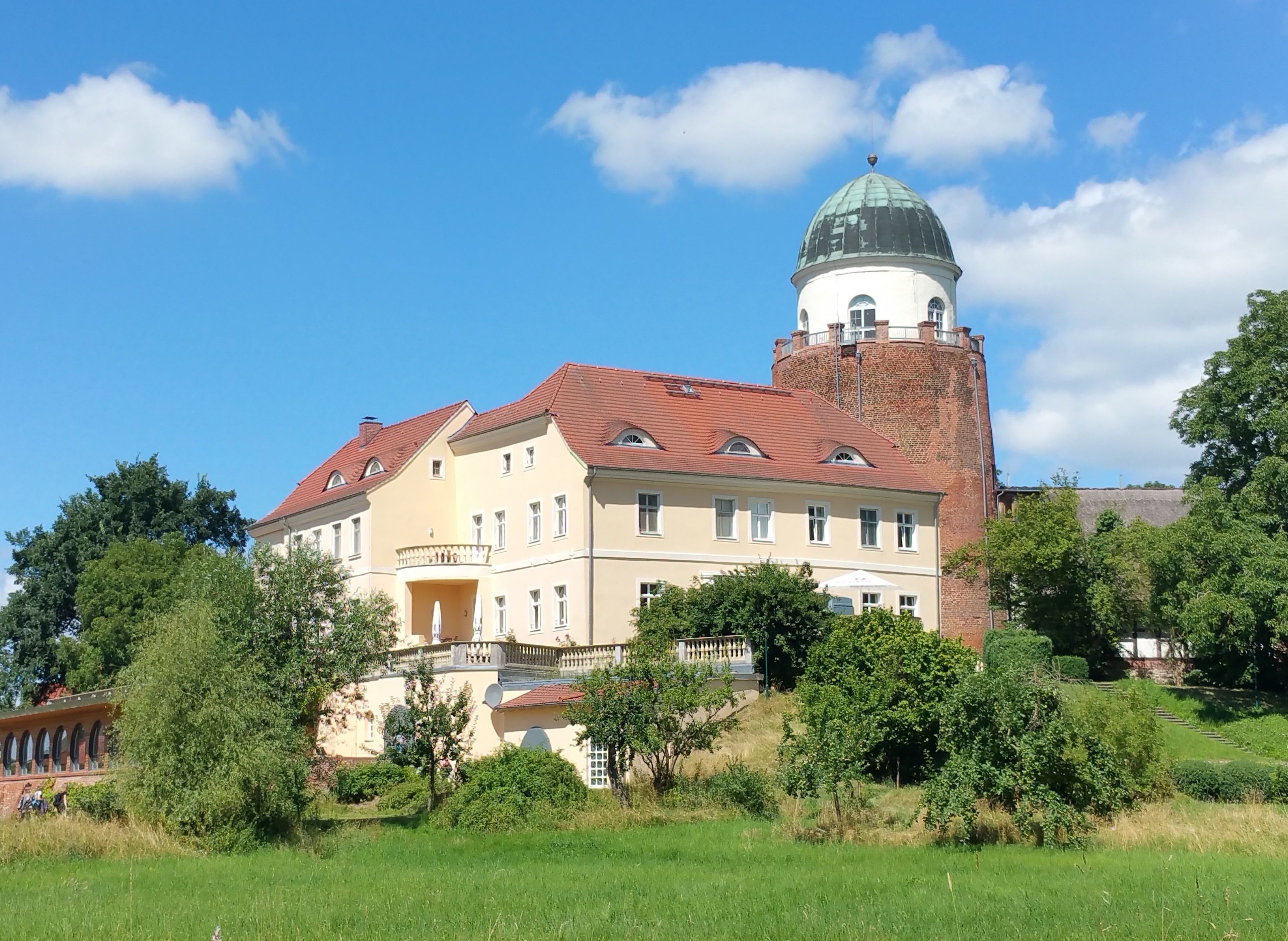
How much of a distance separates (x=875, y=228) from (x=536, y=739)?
28.4m

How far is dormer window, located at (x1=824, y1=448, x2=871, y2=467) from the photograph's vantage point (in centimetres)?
5512

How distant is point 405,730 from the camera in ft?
127

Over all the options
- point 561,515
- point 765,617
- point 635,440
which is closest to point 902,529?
point 635,440

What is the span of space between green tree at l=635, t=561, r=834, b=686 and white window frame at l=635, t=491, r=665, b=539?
4.37m

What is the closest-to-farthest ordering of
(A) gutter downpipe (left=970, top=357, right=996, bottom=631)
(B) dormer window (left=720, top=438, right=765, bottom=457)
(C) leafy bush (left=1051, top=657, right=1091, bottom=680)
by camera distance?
1. (C) leafy bush (left=1051, top=657, right=1091, bottom=680)
2. (B) dormer window (left=720, top=438, right=765, bottom=457)
3. (A) gutter downpipe (left=970, top=357, right=996, bottom=631)

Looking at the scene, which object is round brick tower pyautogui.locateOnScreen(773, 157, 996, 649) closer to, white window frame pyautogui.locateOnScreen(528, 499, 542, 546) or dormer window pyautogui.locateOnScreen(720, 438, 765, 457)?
dormer window pyautogui.locateOnScreen(720, 438, 765, 457)

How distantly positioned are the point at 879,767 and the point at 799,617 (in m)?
7.48

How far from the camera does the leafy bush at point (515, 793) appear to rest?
34.5 m

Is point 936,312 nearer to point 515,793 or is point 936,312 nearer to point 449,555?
point 449,555

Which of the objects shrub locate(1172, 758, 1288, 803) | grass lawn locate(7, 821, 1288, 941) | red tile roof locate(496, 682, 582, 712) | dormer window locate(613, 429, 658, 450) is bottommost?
grass lawn locate(7, 821, 1288, 941)

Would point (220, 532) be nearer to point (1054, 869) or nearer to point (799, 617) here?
point (799, 617)

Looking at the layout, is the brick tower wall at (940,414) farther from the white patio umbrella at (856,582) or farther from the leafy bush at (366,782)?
the leafy bush at (366,782)

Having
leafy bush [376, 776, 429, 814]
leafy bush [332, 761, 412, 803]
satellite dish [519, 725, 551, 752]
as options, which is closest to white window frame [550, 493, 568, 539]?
satellite dish [519, 725, 551, 752]

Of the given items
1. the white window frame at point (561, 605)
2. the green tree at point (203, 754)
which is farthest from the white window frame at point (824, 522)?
the green tree at point (203, 754)
